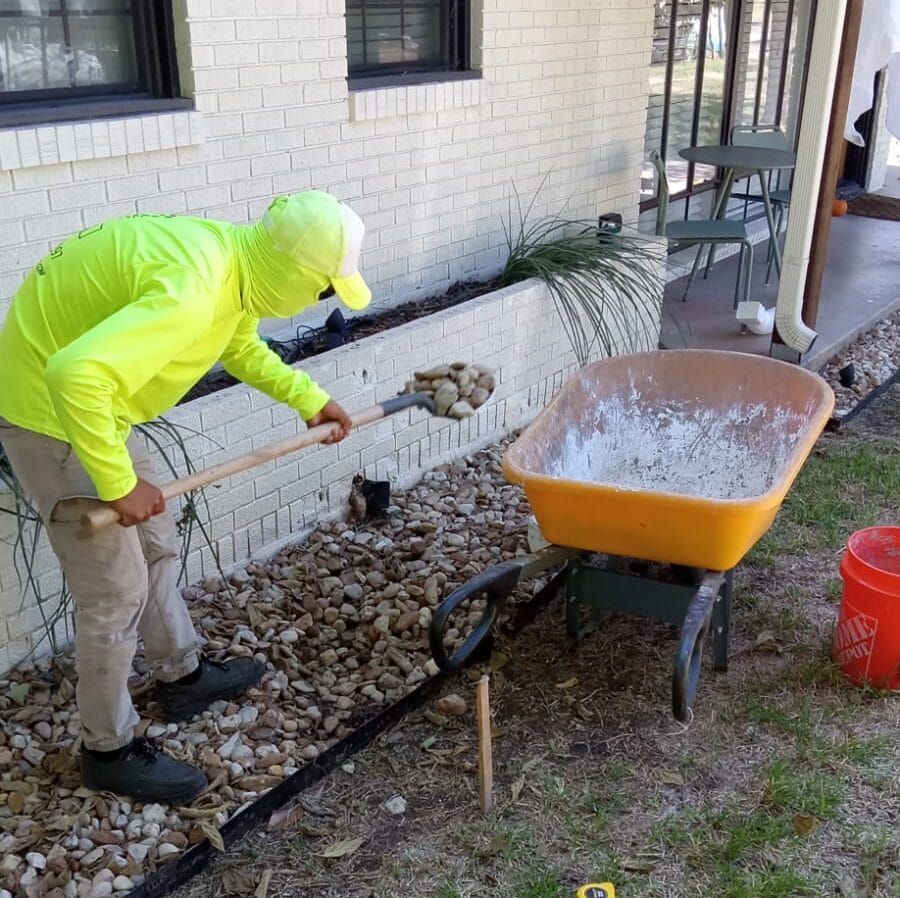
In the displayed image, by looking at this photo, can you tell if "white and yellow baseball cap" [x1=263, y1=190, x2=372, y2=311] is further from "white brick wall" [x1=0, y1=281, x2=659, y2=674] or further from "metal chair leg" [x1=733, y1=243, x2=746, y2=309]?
"metal chair leg" [x1=733, y1=243, x2=746, y2=309]

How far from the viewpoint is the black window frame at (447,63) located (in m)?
4.64

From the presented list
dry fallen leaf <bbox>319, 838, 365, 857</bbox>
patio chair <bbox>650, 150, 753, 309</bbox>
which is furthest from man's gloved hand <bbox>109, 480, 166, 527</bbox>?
patio chair <bbox>650, 150, 753, 309</bbox>

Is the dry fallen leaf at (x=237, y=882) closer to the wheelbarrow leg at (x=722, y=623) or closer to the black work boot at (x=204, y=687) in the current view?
the black work boot at (x=204, y=687)

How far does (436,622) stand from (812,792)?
43.3 inches

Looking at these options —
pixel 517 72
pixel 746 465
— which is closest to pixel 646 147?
pixel 517 72

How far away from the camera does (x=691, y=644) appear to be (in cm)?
268

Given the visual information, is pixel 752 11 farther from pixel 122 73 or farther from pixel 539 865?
pixel 539 865

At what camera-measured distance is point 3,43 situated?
128 inches

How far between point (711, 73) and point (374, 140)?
174 inches

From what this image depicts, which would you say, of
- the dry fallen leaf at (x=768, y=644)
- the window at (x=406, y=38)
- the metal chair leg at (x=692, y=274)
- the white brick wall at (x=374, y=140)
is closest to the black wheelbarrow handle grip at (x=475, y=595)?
the dry fallen leaf at (x=768, y=644)

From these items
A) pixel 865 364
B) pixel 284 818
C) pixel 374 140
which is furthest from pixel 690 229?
pixel 284 818

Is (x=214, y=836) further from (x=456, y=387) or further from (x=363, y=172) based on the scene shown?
(x=363, y=172)

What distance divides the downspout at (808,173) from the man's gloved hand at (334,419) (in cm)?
326

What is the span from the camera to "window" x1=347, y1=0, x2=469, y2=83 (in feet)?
14.8
